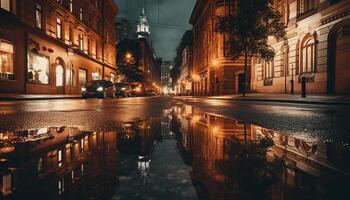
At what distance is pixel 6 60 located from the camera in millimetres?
17859

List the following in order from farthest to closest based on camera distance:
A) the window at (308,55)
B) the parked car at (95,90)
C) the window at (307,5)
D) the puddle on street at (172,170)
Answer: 1. the parked car at (95,90)
2. the window at (307,5)
3. the window at (308,55)
4. the puddle on street at (172,170)

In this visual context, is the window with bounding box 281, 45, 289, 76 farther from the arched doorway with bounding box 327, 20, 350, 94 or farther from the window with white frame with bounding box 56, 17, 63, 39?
the window with white frame with bounding box 56, 17, 63, 39

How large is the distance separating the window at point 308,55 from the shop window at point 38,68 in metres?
21.1

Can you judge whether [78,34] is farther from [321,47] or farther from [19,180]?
[19,180]

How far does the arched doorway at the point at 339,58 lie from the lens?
1719 centimetres

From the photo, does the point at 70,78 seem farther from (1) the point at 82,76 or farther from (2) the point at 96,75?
(2) the point at 96,75

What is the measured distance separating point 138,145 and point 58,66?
2630cm

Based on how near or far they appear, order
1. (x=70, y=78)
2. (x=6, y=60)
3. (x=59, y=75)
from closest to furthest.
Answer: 1. (x=6, y=60)
2. (x=59, y=75)
3. (x=70, y=78)

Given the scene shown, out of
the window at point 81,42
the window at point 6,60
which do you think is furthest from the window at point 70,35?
the window at point 6,60

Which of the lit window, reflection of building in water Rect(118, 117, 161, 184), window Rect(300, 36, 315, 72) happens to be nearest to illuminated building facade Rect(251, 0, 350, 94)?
window Rect(300, 36, 315, 72)

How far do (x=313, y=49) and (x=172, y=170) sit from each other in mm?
21764

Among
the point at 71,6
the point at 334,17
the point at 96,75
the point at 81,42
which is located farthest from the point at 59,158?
the point at 96,75

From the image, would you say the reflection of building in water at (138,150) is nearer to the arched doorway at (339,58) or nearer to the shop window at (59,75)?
the arched doorway at (339,58)

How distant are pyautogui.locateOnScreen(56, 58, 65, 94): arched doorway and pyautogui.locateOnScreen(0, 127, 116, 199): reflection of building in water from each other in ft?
82.6
